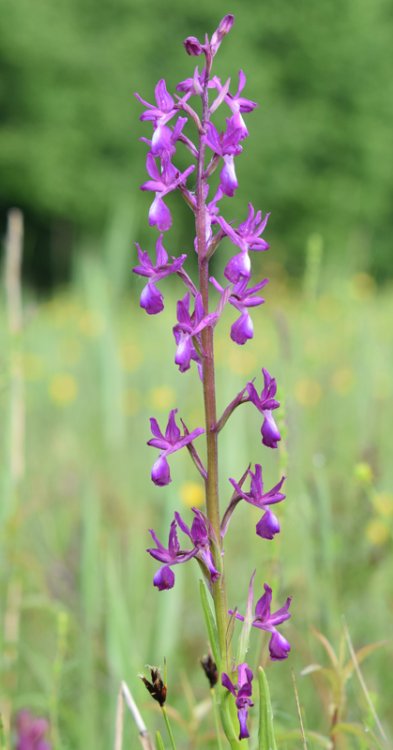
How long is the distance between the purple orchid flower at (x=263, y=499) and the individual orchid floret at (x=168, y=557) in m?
0.07

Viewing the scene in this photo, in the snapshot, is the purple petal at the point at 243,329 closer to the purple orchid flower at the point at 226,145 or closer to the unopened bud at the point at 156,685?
the purple orchid flower at the point at 226,145

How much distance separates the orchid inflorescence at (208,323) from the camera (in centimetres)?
91

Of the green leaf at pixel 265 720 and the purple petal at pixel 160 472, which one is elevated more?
the purple petal at pixel 160 472

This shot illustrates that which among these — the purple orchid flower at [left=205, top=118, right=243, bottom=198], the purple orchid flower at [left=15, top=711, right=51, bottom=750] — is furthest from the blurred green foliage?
the purple orchid flower at [left=205, top=118, right=243, bottom=198]

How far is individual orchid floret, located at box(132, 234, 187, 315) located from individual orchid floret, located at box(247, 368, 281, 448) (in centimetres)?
12

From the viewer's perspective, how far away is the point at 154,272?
0.96 m

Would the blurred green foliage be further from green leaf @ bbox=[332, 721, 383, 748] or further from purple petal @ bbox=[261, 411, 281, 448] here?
purple petal @ bbox=[261, 411, 281, 448]

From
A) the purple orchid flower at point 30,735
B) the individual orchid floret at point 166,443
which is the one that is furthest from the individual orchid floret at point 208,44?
the purple orchid flower at point 30,735

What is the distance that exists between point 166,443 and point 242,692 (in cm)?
24

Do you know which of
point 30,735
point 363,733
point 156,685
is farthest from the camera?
point 30,735

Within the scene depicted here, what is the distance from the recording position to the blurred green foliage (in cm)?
2064

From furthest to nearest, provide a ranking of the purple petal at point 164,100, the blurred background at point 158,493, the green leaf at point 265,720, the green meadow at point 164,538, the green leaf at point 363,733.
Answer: the blurred background at point 158,493 < the green meadow at point 164,538 < the green leaf at point 363,733 < the purple petal at point 164,100 < the green leaf at point 265,720

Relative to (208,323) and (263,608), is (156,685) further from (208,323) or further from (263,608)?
(208,323)

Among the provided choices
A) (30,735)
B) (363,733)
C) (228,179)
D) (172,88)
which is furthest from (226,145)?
(172,88)
